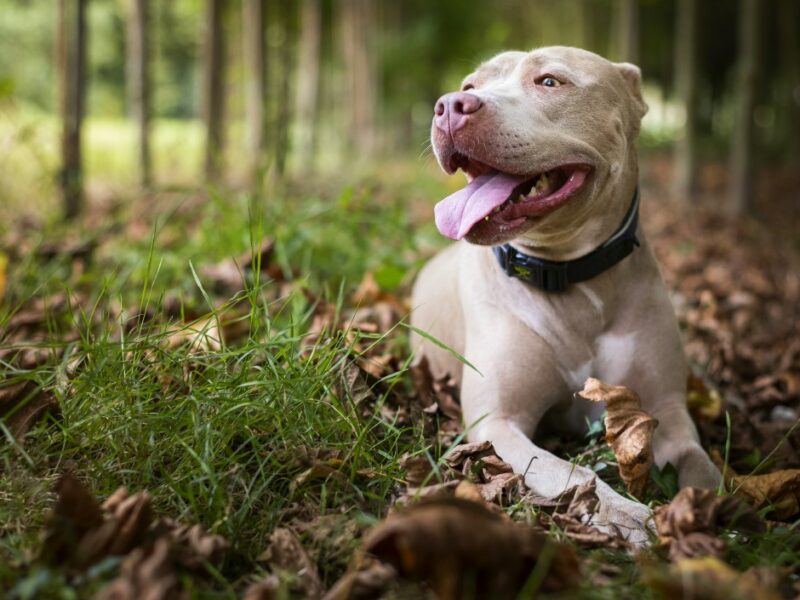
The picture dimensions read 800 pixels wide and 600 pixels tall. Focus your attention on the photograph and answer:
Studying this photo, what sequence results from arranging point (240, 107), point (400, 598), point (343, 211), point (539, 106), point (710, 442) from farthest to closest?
1. point (240, 107)
2. point (343, 211)
3. point (710, 442)
4. point (539, 106)
5. point (400, 598)

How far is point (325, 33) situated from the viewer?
21.8 meters

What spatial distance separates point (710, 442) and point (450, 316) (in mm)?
1151

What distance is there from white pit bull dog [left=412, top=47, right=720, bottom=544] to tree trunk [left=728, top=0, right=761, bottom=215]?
6381 millimetres

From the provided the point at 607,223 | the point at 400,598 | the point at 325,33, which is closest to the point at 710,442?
the point at 607,223

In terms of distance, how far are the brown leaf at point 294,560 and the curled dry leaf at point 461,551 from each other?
227 millimetres

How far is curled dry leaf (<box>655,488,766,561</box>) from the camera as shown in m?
1.90

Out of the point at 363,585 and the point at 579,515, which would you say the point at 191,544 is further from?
the point at 579,515

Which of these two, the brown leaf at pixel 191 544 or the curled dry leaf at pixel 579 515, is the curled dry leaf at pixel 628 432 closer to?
the curled dry leaf at pixel 579 515

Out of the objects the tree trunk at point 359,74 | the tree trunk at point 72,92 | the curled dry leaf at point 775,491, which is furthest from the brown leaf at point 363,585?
the tree trunk at point 359,74

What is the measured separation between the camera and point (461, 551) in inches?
59.9

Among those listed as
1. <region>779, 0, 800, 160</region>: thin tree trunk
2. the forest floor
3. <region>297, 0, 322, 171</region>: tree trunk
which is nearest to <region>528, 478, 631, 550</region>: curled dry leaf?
the forest floor

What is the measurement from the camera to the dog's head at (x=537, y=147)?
2656 millimetres

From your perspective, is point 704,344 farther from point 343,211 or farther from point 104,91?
point 104,91

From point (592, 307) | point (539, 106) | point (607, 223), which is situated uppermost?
point (539, 106)
